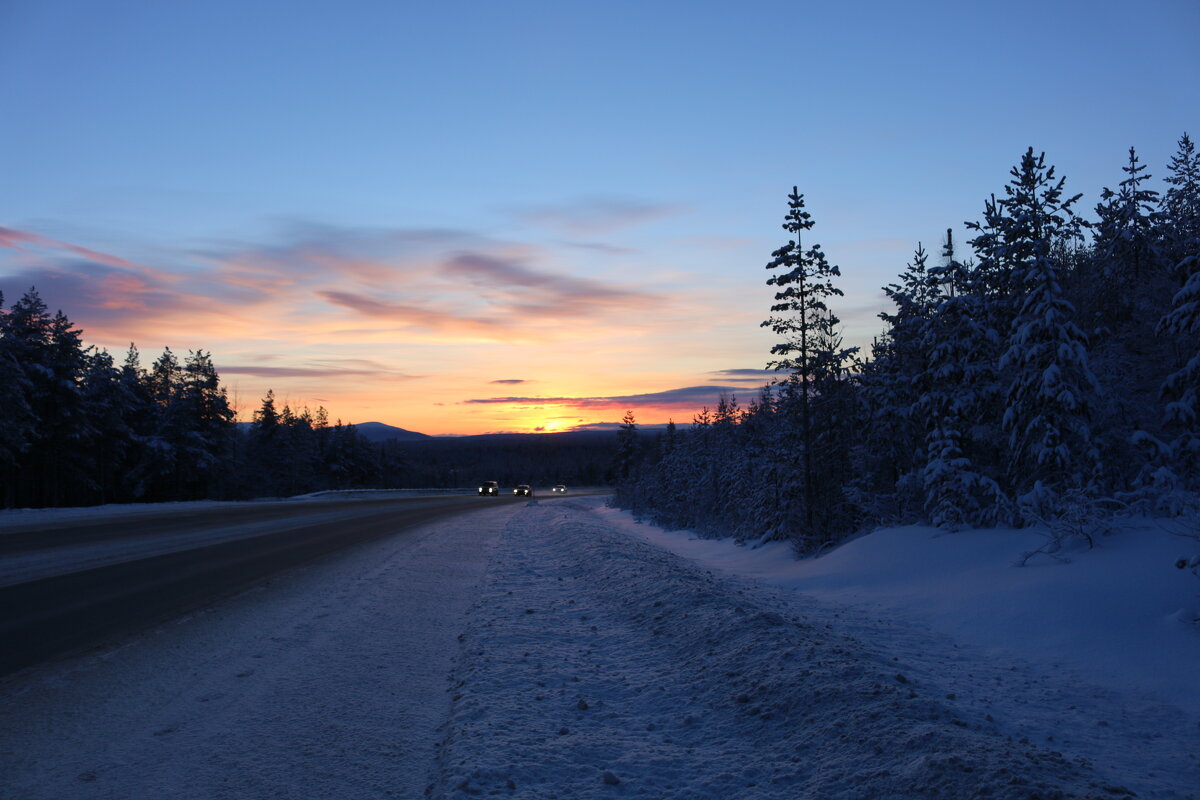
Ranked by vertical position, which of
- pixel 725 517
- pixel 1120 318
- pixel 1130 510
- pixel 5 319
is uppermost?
pixel 5 319

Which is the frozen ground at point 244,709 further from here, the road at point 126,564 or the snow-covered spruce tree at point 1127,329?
the snow-covered spruce tree at point 1127,329

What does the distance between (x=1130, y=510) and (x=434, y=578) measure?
36.6 feet

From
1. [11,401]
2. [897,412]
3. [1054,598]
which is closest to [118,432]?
[11,401]

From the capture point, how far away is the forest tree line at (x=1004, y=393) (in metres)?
14.2

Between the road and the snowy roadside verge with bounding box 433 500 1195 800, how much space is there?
4.27 m

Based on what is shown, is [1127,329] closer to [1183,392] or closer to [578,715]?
[1183,392]

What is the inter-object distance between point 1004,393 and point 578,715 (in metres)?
14.4

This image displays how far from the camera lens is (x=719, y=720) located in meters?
5.38

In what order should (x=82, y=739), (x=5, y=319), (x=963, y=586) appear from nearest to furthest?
(x=82, y=739) → (x=963, y=586) → (x=5, y=319)

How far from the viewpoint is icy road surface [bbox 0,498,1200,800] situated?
164 inches

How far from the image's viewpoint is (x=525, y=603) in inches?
406

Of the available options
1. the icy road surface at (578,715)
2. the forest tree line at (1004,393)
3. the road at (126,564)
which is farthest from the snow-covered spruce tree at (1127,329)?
the road at (126,564)

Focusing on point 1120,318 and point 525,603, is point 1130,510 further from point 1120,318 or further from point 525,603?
point 1120,318

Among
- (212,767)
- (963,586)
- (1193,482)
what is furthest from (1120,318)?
(212,767)
